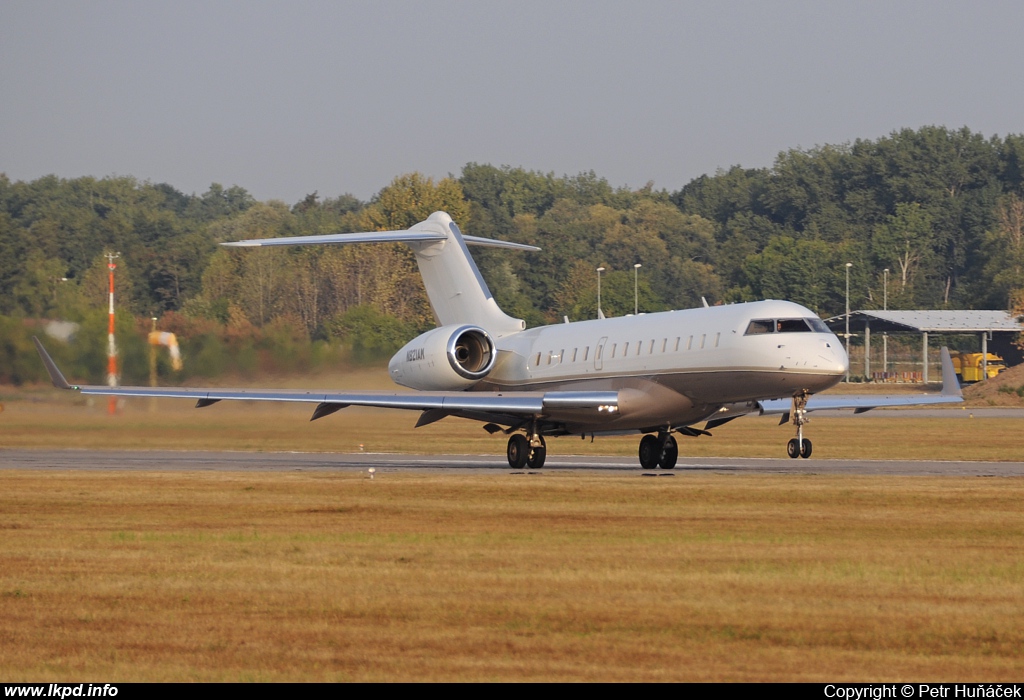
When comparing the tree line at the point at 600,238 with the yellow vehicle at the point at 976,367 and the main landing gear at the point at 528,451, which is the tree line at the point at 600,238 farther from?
the main landing gear at the point at 528,451

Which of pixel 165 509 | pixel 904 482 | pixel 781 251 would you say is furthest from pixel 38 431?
pixel 781 251

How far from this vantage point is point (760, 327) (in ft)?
89.5

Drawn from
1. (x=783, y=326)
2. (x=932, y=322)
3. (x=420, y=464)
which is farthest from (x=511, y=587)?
(x=932, y=322)

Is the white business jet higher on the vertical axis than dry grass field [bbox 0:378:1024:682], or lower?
higher

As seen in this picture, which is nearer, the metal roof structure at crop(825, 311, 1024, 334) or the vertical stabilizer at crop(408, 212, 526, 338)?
the vertical stabilizer at crop(408, 212, 526, 338)

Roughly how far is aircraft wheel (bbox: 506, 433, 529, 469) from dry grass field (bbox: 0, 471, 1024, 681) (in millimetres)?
8420

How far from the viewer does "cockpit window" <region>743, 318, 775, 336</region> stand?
27172 millimetres

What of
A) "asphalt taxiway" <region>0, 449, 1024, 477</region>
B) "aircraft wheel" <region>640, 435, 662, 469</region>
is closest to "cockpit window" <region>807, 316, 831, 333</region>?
"asphalt taxiway" <region>0, 449, 1024, 477</region>

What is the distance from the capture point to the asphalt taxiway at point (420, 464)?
28469 mm

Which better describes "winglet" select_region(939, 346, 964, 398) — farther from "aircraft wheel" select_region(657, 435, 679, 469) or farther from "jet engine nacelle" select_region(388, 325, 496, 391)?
"jet engine nacelle" select_region(388, 325, 496, 391)

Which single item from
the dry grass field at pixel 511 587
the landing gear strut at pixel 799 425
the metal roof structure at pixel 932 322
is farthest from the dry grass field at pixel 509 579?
the metal roof structure at pixel 932 322

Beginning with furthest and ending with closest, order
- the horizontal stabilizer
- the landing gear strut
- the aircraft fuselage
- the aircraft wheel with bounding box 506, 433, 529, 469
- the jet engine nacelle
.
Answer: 1. the jet engine nacelle
2. the horizontal stabilizer
3. the aircraft wheel with bounding box 506, 433, 529, 469
4. the landing gear strut
5. the aircraft fuselage

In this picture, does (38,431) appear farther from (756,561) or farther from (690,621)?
(690,621)

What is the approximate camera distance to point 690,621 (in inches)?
422
